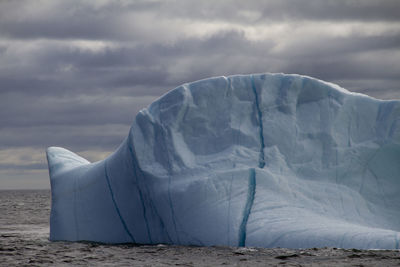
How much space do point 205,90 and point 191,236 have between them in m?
2.59

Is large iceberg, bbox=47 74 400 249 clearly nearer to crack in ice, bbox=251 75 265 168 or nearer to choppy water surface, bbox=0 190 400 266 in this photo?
crack in ice, bbox=251 75 265 168

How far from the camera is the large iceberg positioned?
9227mm

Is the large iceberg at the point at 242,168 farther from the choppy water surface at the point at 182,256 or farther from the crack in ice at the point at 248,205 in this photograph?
the choppy water surface at the point at 182,256

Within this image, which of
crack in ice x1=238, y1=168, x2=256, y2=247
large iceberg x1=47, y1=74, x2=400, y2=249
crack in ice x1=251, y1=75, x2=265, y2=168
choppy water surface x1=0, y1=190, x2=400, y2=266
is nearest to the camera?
choppy water surface x1=0, y1=190, x2=400, y2=266

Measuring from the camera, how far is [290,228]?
855 cm

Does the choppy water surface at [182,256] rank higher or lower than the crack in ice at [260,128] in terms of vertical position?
lower

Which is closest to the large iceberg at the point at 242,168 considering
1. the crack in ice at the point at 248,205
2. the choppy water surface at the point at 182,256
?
the crack in ice at the point at 248,205

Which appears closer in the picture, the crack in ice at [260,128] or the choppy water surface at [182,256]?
the choppy water surface at [182,256]

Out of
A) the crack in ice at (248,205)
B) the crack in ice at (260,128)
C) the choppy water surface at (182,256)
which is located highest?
the crack in ice at (260,128)

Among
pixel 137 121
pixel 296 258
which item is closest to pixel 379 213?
pixel 296 258

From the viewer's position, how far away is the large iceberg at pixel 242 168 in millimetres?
9227

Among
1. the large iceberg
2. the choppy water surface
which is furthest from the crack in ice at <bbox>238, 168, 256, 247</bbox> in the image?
the choppy water surface

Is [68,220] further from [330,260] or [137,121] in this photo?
[330,260]

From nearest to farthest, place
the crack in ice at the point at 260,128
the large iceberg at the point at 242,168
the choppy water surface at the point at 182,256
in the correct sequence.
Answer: the choppy water surface at the point at 182,256 < the large iceberg at the point at 242,168 < the crack in ice at the point at 260,128
